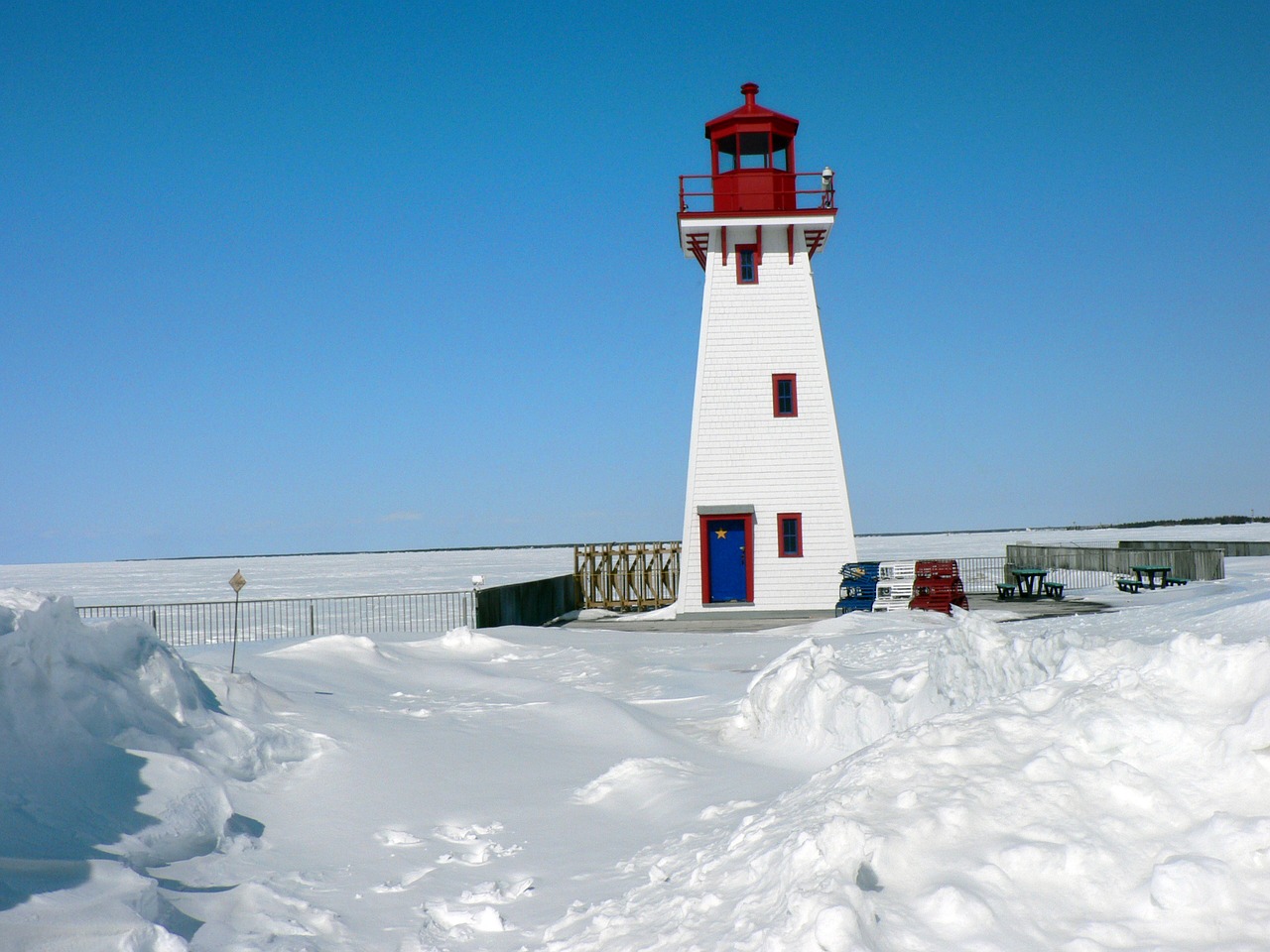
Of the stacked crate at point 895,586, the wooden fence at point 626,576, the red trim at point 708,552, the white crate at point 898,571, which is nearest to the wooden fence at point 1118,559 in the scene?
the white crate at point 898,571

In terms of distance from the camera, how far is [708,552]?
23.8 metres

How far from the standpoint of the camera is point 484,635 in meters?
16.3

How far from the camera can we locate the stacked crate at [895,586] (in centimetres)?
2056

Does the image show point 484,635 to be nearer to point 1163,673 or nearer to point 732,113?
point 1163,673

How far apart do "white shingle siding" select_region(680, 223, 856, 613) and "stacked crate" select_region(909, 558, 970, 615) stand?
2471 mm

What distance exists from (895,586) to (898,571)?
57cm

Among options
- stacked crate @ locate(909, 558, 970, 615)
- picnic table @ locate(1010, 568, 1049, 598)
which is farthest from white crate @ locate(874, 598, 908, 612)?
picnic table @ locate(1010, 568, 1049, 598)

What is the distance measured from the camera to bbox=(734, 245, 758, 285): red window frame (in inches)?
960

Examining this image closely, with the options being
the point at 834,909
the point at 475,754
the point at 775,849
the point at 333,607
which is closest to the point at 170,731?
the point at 475,754

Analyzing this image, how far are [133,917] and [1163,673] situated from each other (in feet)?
16.8

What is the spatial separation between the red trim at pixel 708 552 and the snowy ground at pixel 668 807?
13.3m

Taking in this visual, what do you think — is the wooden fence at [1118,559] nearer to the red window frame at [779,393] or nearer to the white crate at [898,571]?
the white crate at [898,571]

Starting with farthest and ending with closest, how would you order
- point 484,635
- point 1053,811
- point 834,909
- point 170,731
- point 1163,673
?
point 484,635 < point 170,731 < point 1163,673 < point 1053,811 < point 834,909

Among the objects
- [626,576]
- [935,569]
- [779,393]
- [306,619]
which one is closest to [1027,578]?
[935,569]
